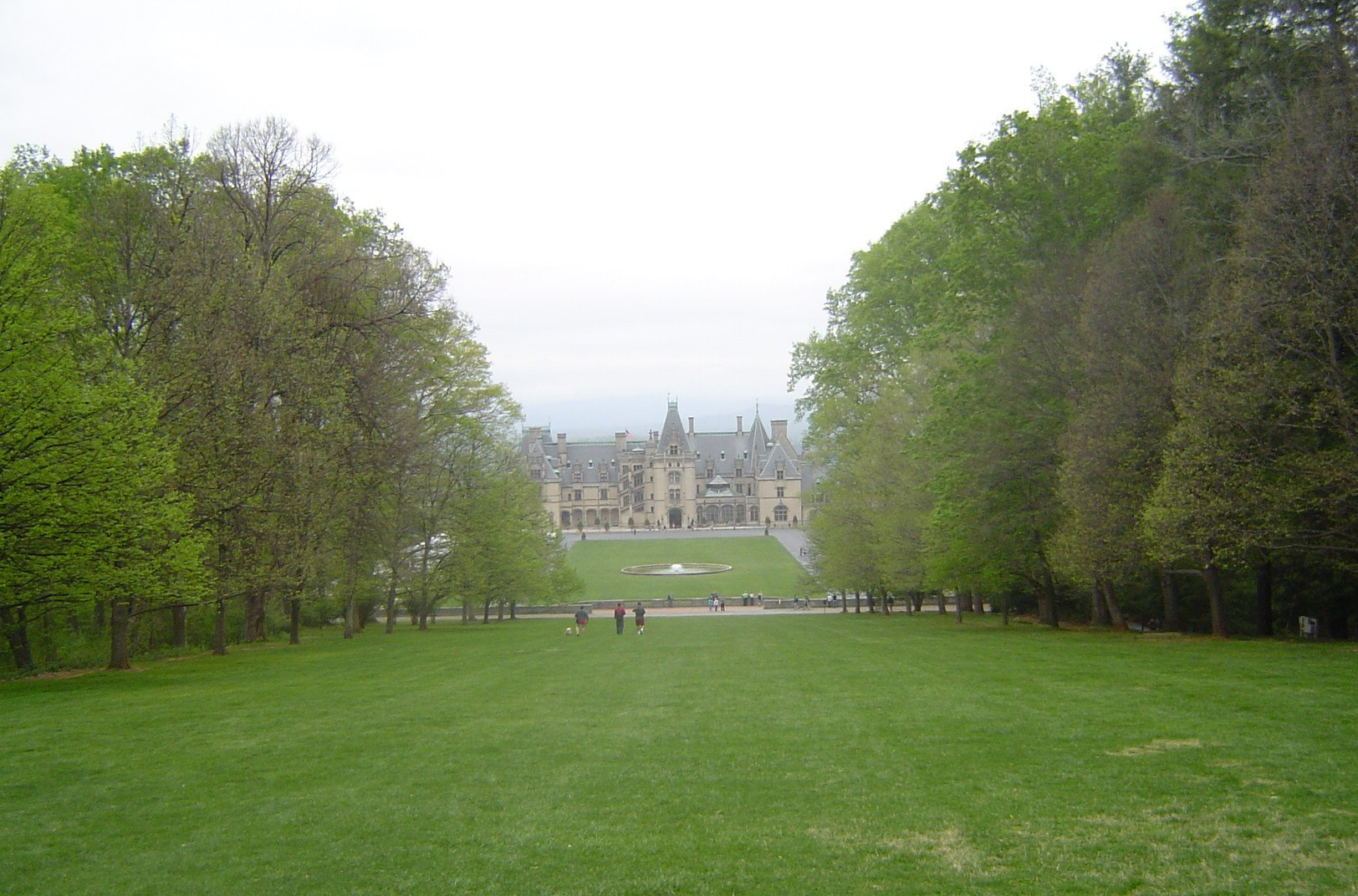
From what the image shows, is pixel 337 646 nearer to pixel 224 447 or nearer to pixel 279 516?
pixel 279 516

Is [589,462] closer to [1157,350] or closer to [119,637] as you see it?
[119,637]

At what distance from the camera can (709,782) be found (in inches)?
405

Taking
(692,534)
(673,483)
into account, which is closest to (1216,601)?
(692,534)

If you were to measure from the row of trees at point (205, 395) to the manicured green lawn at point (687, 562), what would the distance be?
24571 millimetres

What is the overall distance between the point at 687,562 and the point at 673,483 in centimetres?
4533

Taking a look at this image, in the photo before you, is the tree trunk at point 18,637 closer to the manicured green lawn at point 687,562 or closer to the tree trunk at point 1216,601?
the tree trunk at point 1216,601

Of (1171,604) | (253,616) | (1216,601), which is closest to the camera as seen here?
(1216,601)

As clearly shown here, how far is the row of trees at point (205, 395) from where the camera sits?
56.1ft

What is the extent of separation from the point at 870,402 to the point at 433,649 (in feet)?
69.9

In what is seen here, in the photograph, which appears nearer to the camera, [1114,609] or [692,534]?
[1114,609]

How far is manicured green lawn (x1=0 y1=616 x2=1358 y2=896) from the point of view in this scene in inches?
306

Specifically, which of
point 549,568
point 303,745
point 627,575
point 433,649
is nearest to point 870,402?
point 549,568

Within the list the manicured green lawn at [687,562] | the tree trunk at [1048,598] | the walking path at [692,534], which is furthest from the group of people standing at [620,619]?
the walking path at [692,534]

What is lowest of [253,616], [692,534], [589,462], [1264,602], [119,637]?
[1264,602]
